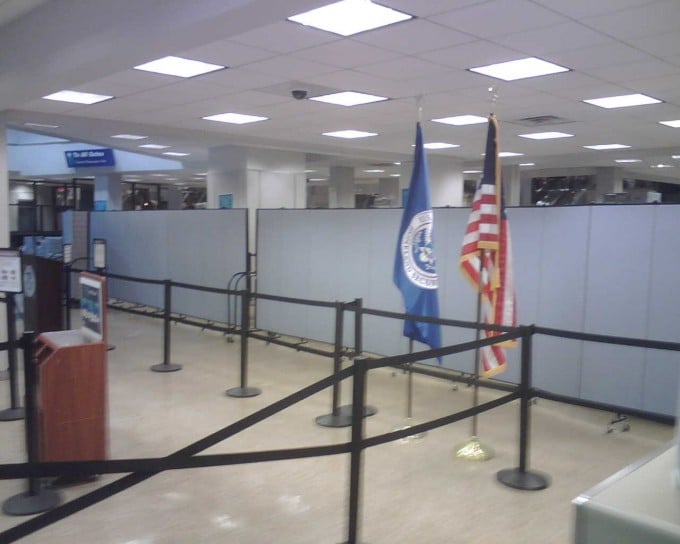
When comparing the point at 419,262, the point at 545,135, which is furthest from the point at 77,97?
the point at 545,135

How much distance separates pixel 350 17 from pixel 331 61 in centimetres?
119

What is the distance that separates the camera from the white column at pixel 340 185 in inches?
821

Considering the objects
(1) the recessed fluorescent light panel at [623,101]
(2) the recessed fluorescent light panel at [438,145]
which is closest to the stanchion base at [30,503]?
(1) the recessed fluorescent light panel at [623,101]

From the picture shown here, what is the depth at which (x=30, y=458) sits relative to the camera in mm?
3912

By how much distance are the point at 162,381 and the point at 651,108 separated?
7294 mm

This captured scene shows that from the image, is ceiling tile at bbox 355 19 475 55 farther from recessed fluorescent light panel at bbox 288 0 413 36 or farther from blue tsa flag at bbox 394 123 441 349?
blue tsa flag at bbox 394 123 441 349

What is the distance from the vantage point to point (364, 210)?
8.06 m

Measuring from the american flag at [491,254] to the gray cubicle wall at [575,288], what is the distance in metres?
1.45

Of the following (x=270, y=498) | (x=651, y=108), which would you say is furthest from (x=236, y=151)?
(x=270, y=498)

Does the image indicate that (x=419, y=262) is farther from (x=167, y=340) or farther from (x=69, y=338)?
(x=167, y=340)

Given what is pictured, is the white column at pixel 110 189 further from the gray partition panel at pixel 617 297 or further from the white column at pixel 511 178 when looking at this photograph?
the gray partition panel at pixel 617 297

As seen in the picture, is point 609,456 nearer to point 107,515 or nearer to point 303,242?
point 107,515

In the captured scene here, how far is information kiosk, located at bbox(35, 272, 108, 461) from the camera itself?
13.4 feet

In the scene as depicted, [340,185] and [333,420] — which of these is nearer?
[333,420]
